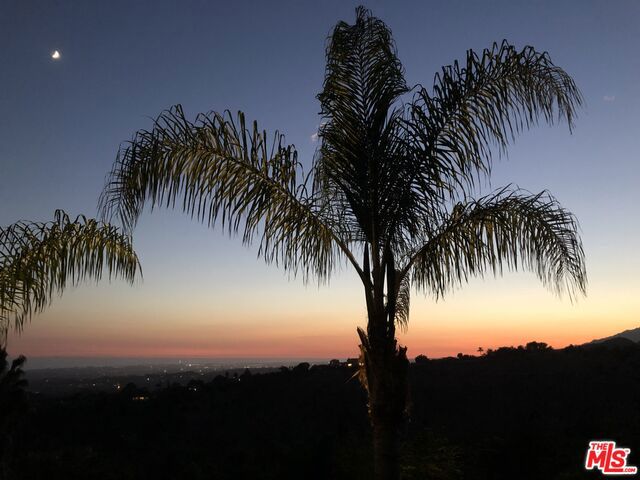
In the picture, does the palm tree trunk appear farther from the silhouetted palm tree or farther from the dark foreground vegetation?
the silhouetted palm tree

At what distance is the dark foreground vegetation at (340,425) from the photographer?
1324 centimetres

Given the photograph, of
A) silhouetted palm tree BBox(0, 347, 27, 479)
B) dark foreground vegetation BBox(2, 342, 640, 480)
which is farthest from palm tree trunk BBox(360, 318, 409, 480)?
silhouetted palm tree BBox(0, 347, 27, 479)

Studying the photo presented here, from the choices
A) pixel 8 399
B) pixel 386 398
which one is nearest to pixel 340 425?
pixel 8 399

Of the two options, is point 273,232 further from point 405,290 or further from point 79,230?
point 405,290

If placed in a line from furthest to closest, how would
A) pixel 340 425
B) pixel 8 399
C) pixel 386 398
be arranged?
pixel 340 425 < pixel 8 399 < pixel 386 398

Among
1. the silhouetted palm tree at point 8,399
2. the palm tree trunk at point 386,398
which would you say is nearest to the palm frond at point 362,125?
the palm tree trunk at point 386,398

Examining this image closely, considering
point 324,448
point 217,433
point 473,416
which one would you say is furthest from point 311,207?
point 217,433

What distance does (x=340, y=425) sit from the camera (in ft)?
62.7

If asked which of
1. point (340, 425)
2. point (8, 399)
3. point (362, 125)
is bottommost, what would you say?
point (340, 425)

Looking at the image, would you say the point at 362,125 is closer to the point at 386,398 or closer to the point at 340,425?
the point at 386,398

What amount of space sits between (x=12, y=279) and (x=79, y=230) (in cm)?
97

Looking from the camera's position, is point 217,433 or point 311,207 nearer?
point 311,207

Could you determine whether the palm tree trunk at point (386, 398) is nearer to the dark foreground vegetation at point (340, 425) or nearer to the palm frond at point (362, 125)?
the palm frond at point (362, 125)

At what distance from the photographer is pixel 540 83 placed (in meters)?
6.59
